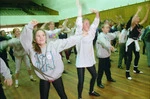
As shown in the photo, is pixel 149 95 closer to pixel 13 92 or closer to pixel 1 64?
pixel 1 64

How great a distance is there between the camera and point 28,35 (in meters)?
1.88

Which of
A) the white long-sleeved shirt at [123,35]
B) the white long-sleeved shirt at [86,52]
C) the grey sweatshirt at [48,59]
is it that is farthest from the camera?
the white long-sleeved shirt at [123,35]

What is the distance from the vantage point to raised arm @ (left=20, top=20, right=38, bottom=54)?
1837mm

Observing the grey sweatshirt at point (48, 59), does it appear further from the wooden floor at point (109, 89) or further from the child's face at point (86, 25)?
the wooden floor at point (109, 89)

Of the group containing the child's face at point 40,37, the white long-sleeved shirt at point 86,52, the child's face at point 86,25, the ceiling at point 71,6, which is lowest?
the white long-sleeved shirt at point 86,52

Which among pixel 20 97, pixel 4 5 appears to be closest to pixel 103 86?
pixel 20 97

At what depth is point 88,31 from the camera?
3.00 m

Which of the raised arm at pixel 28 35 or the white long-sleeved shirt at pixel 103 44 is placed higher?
the raised arm at pixel 28 35

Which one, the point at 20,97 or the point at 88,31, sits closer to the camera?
the point at 88,31

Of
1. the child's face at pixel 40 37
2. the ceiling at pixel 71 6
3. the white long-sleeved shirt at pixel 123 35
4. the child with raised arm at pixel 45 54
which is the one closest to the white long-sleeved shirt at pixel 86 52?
the child with raised arm at pixel 45 54

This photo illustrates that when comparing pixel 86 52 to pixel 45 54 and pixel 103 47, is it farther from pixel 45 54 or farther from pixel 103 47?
pixel 45 54

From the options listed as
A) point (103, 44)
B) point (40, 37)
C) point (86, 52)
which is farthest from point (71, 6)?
point (40, 37)

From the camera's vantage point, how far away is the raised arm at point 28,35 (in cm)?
184

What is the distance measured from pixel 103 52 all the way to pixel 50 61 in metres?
1.86
